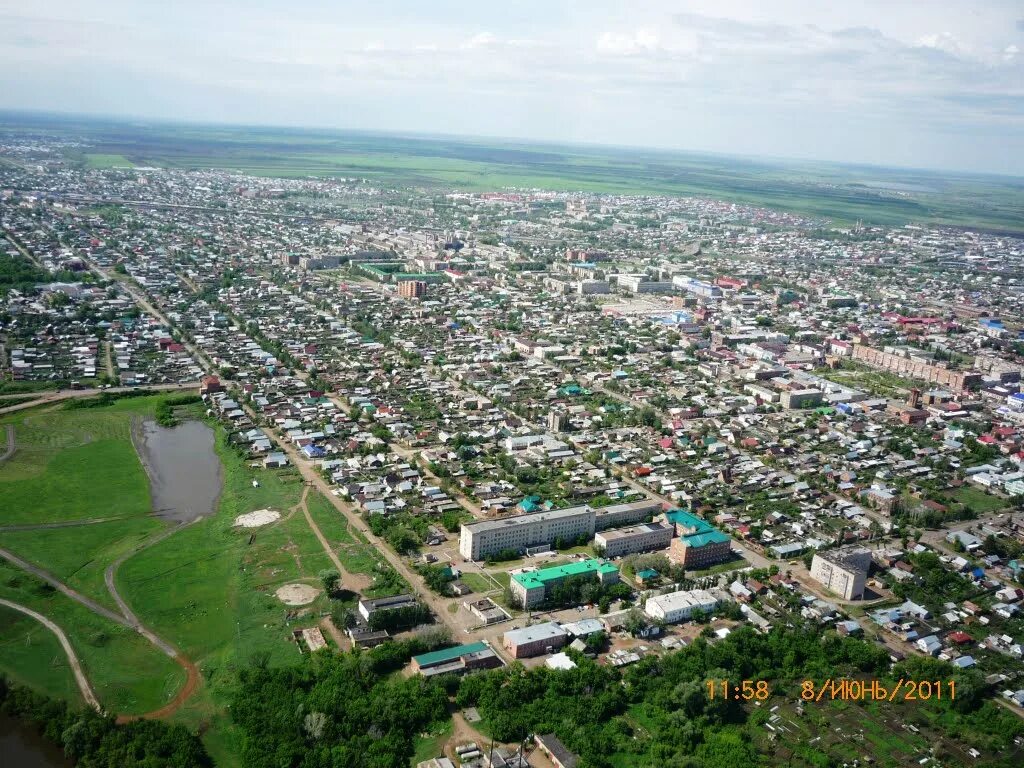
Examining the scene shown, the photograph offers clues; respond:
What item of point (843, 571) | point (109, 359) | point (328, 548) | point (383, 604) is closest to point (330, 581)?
point (383, 604)

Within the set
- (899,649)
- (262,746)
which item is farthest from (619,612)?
(262,746)

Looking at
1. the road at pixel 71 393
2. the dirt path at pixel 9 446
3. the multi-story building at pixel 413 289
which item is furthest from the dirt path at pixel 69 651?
the multi-story building at pixel 413 289

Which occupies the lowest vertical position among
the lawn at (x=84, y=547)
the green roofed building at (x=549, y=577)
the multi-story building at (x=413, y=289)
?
the lawn at (x=84, y=547)

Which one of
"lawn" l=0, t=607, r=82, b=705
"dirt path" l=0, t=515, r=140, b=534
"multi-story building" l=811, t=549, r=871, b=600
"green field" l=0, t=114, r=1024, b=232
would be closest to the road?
"dirt path" l=0, t=515, r=140, b=534

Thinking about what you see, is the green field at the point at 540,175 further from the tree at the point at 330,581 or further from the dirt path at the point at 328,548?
the tree at the point at 330,581

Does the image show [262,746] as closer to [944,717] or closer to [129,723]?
[129,723]

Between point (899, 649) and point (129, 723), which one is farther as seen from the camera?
point (899, 649)

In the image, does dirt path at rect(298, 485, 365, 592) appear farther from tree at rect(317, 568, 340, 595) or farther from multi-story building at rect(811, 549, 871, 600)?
multi-story building at rect(811, 549, 871, 600)
